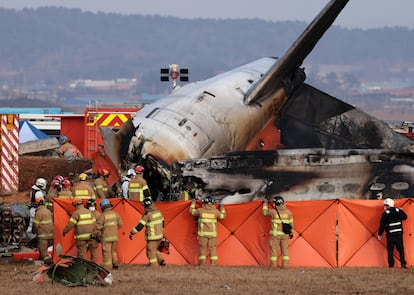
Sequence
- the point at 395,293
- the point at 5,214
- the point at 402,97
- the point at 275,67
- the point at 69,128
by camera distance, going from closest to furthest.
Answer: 1. the point at 395,293
2. the point at 5,214
3. the point at 275,67
4. the point at 69,128
5. the point at 402,97

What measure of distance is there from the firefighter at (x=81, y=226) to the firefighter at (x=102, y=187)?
188 inches

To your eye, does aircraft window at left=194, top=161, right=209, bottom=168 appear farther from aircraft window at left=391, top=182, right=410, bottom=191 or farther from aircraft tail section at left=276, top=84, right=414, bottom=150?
aircraft tail section at left=276, top=84, right=414, bottom=150

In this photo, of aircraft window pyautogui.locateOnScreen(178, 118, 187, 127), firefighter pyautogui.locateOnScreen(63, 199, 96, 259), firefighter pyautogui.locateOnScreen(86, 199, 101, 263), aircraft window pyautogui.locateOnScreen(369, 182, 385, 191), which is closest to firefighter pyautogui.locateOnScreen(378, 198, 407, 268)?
aircraft window pyautogui.locateOnScreen(369, 182, 385, 191)

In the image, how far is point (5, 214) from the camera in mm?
26078

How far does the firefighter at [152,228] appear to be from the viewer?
73.8 ft

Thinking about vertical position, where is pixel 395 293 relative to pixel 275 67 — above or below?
below

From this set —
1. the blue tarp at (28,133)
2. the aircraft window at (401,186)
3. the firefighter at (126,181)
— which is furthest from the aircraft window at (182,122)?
the blue tarp at (28,133)

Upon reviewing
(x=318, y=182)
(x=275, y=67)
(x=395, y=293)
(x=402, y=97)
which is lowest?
(x=395, y=293)

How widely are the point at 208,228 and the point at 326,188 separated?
476cm

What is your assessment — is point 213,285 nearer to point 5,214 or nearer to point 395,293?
point 395,293

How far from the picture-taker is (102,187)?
2745cm

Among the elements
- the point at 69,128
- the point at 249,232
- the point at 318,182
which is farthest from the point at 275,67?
the point at 69,128

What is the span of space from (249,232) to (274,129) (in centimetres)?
918

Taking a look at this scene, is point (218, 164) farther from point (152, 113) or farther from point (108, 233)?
point (108, 233)
